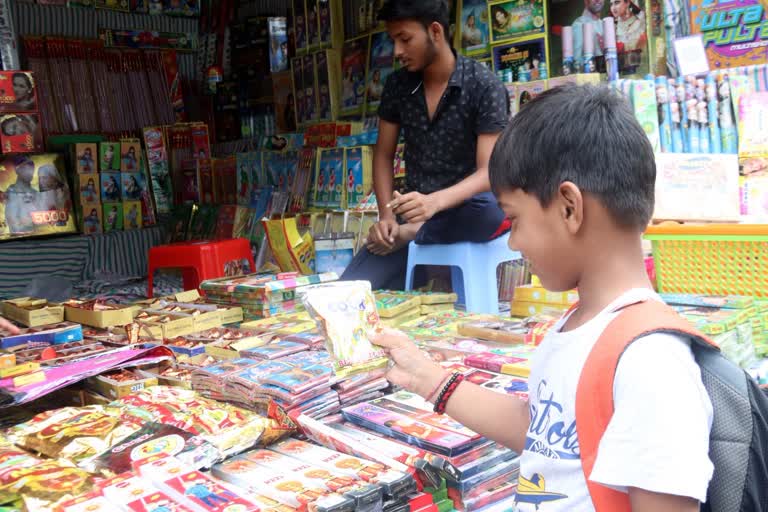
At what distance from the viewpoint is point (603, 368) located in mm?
873

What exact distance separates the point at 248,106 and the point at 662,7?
4143mm

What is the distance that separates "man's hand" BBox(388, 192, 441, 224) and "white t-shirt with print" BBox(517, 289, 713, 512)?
2.03m

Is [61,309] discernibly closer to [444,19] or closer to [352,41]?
[444,19]

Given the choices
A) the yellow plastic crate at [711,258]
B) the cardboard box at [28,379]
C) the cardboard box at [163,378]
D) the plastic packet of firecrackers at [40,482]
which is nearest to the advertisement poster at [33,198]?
the cardboard box at [163,378]

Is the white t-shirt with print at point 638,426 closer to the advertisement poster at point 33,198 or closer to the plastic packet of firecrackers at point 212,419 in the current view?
the plastic packet of firecrackers at point 212,419

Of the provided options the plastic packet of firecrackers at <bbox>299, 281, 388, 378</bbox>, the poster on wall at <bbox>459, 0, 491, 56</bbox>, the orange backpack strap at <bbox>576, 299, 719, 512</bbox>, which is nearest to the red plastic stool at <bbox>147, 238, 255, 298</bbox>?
the poster on wall at <bbox>459, 0, 491, 56</bbox>

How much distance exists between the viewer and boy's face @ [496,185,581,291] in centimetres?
Result: 95

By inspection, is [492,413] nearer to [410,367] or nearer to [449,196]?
[410,367]

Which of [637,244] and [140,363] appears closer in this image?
[637,244]

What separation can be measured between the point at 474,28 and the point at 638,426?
13.7 ft

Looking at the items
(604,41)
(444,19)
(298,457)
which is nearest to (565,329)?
(298,457)

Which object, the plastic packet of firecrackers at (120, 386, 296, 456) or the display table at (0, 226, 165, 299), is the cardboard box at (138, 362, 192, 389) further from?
the display table at (0, 226, 165, 299)

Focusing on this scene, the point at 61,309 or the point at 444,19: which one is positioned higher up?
the point at 444,19

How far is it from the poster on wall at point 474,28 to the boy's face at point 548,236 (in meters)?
3.79
